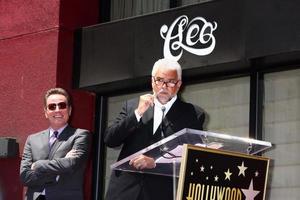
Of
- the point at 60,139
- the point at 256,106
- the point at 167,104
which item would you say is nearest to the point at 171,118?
the point at 167,104

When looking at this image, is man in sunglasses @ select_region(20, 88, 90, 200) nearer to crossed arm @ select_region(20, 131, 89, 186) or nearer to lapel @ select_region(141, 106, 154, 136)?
crossed arm @ select_region(20, 131, 89, 186)

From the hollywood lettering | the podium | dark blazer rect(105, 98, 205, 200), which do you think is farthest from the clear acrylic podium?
the hollywood lettering

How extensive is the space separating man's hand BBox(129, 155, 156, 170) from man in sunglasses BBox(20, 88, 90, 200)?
135 centimetres

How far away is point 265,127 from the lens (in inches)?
302

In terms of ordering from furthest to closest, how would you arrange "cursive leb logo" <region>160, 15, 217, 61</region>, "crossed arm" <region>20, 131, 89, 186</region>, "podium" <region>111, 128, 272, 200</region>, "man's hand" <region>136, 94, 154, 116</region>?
"cursive leb logo" <region>160, 15, 217, 61</region>, "crossed arm" <region>20, 131, 89, 186</region>, "man's hand" <region>136, 94, 154, 116</region>, "podium" <region>111, 128, 272, 200</region>

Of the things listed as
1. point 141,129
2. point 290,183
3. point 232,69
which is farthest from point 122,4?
point 141,129

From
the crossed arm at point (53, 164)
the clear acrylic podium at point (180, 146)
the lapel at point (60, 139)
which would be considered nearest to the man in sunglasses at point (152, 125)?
the clear acrylic podium at point (180, 146)

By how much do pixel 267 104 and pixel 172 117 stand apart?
8.49 ft

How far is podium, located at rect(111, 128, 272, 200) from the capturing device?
4566mm

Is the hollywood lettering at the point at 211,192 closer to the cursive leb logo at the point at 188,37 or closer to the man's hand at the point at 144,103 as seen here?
the man's hand at the point at 144,103

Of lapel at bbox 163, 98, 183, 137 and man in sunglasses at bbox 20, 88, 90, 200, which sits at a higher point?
lapel at bbox 163, 98, 183, 137

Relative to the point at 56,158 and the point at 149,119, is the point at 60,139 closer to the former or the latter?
the point at 56,158

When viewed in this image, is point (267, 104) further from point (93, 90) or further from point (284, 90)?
point (93, 90)

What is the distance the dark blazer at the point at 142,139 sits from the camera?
17.2 ft
